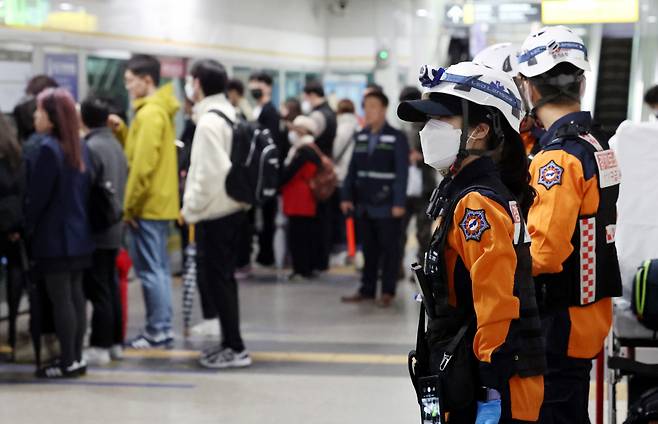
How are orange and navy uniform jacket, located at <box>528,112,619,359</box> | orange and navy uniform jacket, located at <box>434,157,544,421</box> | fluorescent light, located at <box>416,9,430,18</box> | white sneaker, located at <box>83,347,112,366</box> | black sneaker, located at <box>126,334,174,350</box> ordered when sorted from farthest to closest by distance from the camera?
fluorescent light, located at <box>416,9,430,18</box>
black sneaker, located at <box>126,334,174,350</box>
white sneaker, located at <box>83,347,112,366</box>
orange and navy uniform jacket, located at <box>528,112,619,359</box>
orange and navy uniform jacket, located at <box>434,157,544,421</box>

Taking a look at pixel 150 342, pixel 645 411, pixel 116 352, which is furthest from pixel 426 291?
pixel 150 342

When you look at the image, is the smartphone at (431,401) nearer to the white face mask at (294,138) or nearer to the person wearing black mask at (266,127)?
the white face mask at (294,138)

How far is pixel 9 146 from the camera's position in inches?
272

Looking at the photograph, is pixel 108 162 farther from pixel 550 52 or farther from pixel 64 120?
pixel 550 52

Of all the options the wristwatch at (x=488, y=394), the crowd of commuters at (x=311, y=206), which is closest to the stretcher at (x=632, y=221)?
the crowd of commuters at (x=311, y=206)

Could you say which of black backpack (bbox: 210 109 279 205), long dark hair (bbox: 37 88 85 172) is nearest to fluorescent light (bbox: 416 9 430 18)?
black backpack (bbox: 210 109 279 205)

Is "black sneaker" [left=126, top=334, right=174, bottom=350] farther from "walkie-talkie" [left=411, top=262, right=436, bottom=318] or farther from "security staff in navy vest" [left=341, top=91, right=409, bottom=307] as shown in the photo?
"walkie-talkie" [left=411, top=262, right=436, bottom=318]

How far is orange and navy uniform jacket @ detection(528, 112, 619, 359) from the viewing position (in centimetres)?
380

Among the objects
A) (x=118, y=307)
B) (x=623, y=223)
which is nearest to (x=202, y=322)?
(x=118, y=307)

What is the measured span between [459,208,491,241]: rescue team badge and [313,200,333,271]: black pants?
26.6 ft

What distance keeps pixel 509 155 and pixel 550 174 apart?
1.70 ft

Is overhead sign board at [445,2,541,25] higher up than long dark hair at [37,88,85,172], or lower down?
higher up

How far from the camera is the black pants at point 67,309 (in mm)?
6770

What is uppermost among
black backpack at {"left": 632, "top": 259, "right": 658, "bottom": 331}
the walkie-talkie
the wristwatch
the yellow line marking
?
the walkie-talkie
